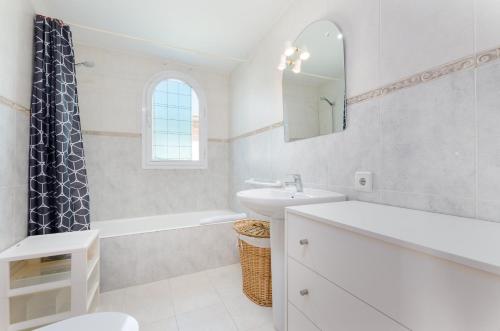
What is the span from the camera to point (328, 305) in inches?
33.3

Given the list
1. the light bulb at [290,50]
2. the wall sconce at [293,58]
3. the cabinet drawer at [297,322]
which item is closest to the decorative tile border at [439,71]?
the wall sconce at [293,58]

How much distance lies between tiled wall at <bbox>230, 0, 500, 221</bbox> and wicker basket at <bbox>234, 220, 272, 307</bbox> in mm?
610

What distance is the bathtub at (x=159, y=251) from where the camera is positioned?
1.91 meters

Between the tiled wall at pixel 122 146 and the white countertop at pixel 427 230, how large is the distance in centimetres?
219

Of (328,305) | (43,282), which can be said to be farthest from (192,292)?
(328,305)

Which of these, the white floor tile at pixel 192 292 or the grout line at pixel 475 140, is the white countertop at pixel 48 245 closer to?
the white floor tile at pixel 192 292

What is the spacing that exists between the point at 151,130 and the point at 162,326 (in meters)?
2.07

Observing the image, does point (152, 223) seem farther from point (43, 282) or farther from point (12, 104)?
point (12, 104)

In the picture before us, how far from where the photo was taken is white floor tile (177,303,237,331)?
4.67 feet

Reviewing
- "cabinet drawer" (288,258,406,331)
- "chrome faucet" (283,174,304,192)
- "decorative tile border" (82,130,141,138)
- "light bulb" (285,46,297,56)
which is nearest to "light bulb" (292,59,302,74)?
"light bulb" (285,46,297,56)

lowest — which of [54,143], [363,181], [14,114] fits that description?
[363,181]

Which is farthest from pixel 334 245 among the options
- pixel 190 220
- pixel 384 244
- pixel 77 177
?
pixel 190 220

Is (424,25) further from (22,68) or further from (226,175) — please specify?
(226,175)

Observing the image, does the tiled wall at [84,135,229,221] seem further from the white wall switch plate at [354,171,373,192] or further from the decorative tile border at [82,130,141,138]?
the white wall switch plate at [354,171,373,192]
